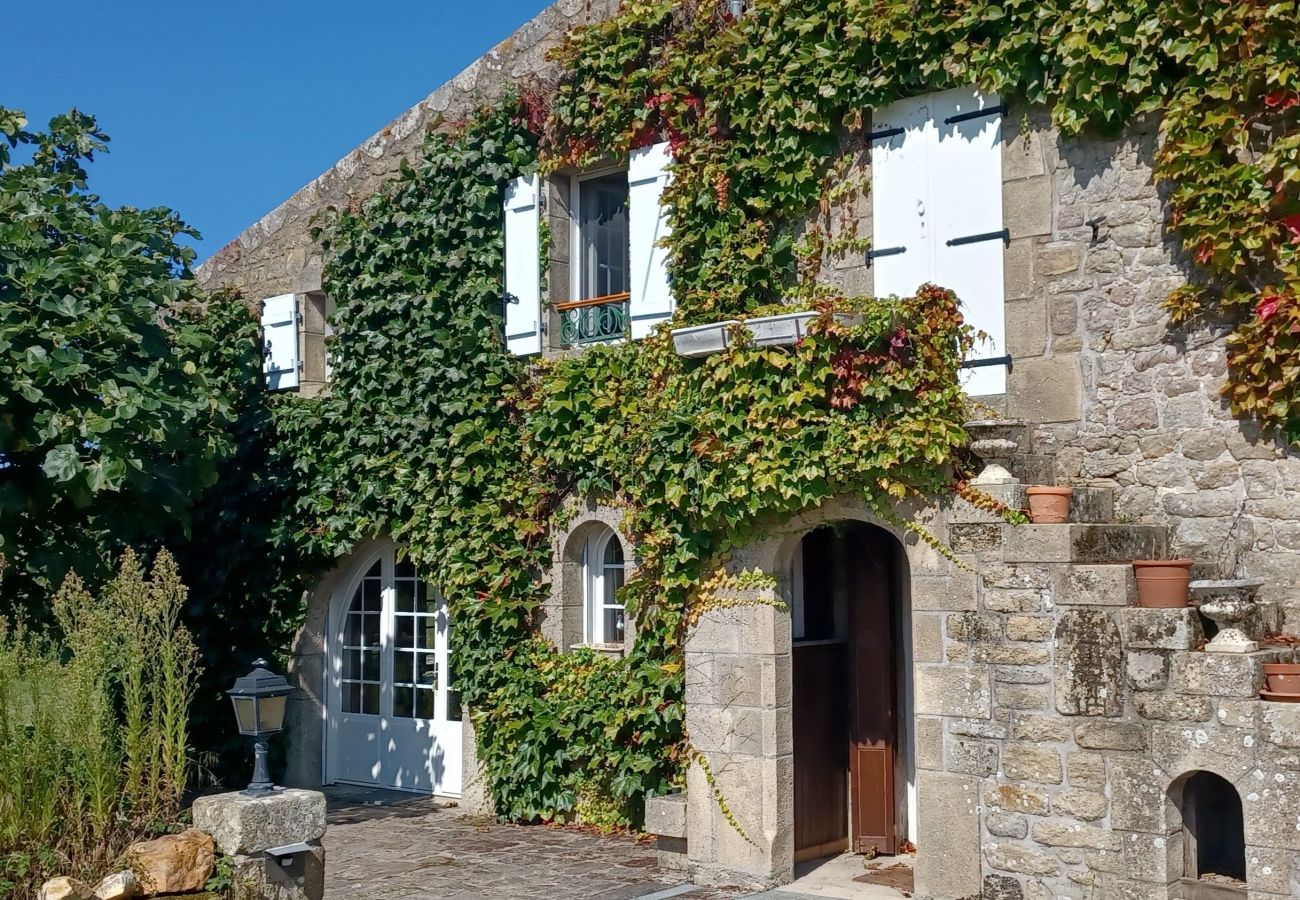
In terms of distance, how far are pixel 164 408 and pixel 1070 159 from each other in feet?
19.0

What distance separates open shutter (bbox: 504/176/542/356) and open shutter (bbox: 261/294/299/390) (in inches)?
95.7

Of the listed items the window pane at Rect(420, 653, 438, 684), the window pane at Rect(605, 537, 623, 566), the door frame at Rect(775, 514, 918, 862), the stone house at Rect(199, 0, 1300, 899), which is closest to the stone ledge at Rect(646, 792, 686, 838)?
the stone house at Rect(199, 0, 1300, 899)

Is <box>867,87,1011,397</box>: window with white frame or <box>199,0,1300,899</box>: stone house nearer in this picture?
<box>199,0,1300,899</box>: stone house

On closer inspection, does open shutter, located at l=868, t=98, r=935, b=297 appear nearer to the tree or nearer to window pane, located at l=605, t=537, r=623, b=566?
window pane, located at l=605, t=537, r=623, b=566

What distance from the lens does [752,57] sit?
26.7ft

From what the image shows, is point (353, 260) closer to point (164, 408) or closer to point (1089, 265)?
point (164, 408)

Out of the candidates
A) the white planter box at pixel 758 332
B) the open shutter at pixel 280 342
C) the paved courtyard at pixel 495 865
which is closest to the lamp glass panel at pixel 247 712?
the paved courtyard at pixel 495 865

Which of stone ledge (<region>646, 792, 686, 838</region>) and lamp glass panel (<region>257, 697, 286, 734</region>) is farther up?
lamp glass panel (<region>257, 697, 286, 734</region>)

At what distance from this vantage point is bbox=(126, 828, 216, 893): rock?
235 inches

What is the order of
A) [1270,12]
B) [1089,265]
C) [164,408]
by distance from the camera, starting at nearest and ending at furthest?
[1270,12] → [1089,265] → [164,408]

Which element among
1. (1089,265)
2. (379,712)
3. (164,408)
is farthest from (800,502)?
(379,712)

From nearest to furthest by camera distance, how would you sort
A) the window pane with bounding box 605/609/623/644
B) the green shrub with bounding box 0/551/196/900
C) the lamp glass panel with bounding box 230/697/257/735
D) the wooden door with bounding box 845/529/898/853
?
the green shrub with bounding box 0/551/196/900, the lamp glass panel with bounding box 230/697/257/735, the wooden door with bounding box 845/529/898/853, the window pane with bounding box 605/609/623/644

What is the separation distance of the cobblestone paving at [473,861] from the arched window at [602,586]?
136cm

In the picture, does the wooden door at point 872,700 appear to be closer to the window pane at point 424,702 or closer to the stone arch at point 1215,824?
the stone arch at point 1215,824
